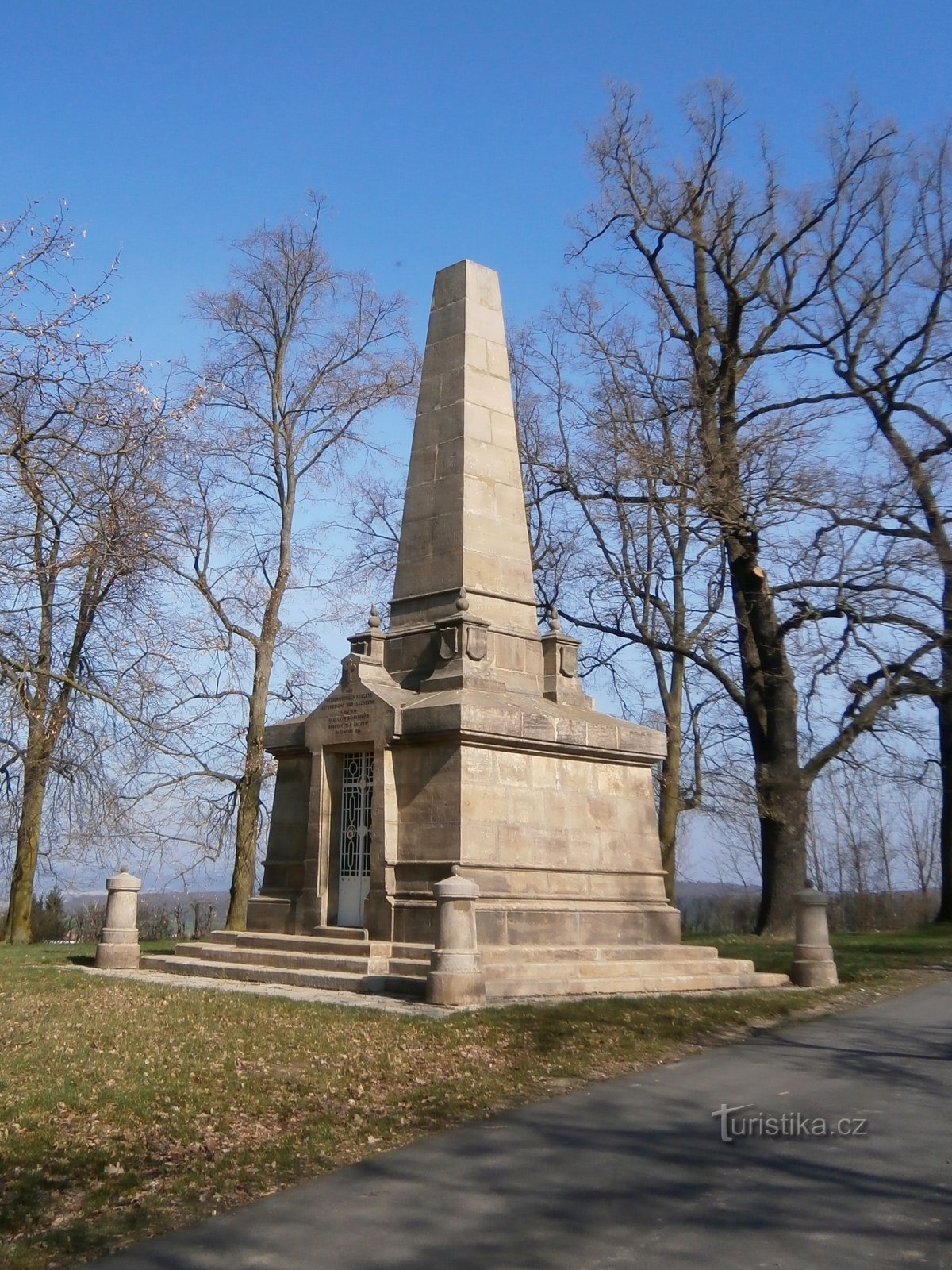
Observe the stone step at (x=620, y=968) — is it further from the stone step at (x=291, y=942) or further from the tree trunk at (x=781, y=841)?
the tree trunk at (x=781, y=841)

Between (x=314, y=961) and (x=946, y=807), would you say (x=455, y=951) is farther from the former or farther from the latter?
(x=946, y=807)

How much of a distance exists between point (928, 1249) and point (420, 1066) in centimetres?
418

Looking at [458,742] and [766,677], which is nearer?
[458,742]

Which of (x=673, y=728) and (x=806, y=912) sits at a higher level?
(x=673, y=728)

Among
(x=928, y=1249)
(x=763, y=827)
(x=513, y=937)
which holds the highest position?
(x=763, y=827)

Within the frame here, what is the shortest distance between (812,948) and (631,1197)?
878cm

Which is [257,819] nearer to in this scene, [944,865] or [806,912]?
[806,912]

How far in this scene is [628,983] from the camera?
40.2ft

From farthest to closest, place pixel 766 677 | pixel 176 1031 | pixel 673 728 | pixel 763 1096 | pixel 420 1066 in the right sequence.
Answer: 1. pixel 673 728
2. pixel 766 677
3. pixel 176 1031
4. pixel 420 1066
5. pixel 763 1096

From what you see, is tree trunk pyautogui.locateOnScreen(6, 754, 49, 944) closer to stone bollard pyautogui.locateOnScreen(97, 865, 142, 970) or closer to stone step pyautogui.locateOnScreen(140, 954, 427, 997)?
stone bollard pyautogui.locateOnScreen(97, 865, 142, 970)

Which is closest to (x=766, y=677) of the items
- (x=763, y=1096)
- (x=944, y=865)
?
(x=944, y=865)

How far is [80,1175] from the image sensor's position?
5.94 m

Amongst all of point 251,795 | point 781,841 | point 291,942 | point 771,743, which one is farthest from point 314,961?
point 771,743

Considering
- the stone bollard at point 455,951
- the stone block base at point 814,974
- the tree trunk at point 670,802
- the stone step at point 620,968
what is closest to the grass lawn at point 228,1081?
the stone bollard at point 455,951
